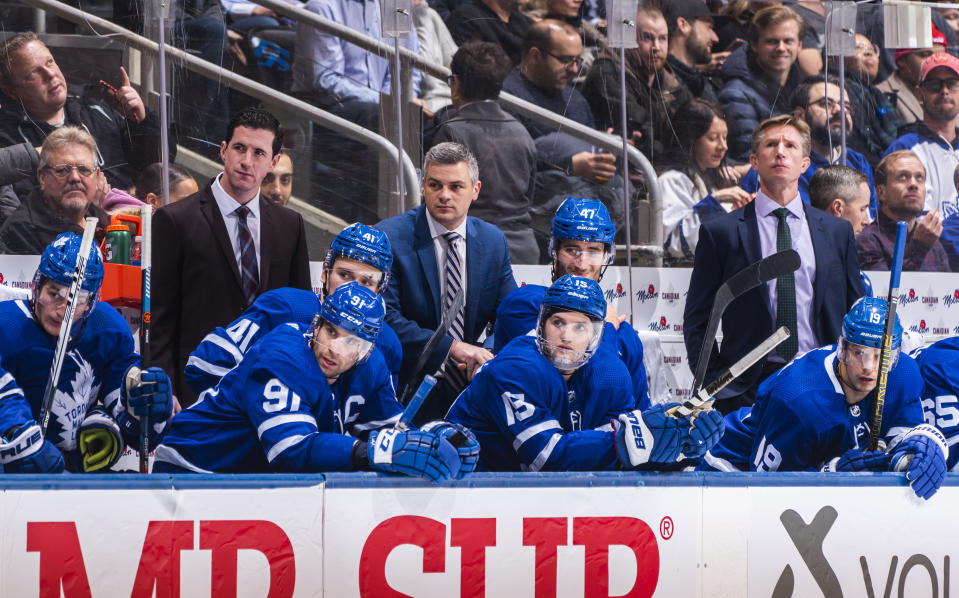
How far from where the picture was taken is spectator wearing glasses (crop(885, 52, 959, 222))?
4945 millimetres

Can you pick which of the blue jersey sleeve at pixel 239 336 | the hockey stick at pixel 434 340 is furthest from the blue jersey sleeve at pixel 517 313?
the blue jersey sleeve at pixel 239 336

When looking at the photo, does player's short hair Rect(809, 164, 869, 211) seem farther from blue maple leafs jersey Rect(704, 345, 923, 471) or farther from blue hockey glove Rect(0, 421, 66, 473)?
blue hockey glove Rect(0, 421, 66, 473)

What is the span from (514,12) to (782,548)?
8.80 ft

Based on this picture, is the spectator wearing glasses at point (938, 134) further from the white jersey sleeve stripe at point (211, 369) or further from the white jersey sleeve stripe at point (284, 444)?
the white jersey sleeve stripe at point (284, 444)

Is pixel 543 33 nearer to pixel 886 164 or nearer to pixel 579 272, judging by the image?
pixel 579 272

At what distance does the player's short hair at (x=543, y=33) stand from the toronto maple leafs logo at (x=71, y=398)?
2229 millimetres

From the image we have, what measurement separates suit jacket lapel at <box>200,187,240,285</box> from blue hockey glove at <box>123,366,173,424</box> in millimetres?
597

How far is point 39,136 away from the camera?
4121 millimetres

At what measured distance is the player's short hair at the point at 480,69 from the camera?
4496mm

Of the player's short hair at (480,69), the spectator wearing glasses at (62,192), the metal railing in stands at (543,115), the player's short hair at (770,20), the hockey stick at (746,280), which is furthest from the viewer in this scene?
the player's short hair at (770,20)

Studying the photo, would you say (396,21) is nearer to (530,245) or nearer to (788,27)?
(530,245)

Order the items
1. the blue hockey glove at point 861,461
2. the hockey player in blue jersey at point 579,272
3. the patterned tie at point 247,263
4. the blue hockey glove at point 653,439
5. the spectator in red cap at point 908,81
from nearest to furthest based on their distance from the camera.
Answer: the blue hockey glove at point 653,439 < the blue hockey glove at point 861,461 < the hockey player in blue jersey at point 579,272 < the patterned tie at point 247,263 < the spectator in red cap at point 908,81

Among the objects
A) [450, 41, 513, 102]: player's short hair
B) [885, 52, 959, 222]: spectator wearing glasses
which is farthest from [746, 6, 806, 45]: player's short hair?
[450, 41, 513, 102]: player's short hair

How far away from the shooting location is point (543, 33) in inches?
181
